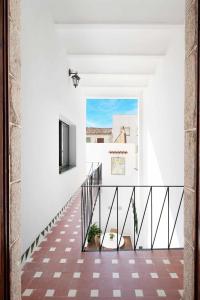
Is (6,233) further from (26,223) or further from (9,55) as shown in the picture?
(26,223)

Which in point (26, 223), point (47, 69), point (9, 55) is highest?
point (47, 69)

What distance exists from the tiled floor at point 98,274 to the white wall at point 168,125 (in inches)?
54.0

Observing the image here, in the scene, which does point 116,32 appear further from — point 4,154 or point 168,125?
point 4,154

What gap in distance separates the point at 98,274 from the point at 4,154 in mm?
1717

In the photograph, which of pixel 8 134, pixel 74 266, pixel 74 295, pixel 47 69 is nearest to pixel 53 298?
pixel 74 295

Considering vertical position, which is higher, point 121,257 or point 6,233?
point 6,233

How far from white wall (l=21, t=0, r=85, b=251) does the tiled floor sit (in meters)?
0.28

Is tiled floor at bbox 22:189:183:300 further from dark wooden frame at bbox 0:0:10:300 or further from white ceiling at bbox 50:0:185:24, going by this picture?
white ceiling at bbox 50:0:185:24

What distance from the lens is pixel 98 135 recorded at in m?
22.5

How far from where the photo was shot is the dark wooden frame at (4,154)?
2.68 ft

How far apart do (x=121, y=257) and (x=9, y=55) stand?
225 centimetres

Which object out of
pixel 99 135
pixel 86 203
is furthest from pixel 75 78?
pixel 99 135

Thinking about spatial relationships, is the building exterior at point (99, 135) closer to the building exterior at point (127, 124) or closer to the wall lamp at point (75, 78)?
the building exterior at point (127, 124)

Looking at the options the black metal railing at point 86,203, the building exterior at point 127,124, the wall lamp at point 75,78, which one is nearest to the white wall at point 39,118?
the black metal railing at point 86,203
